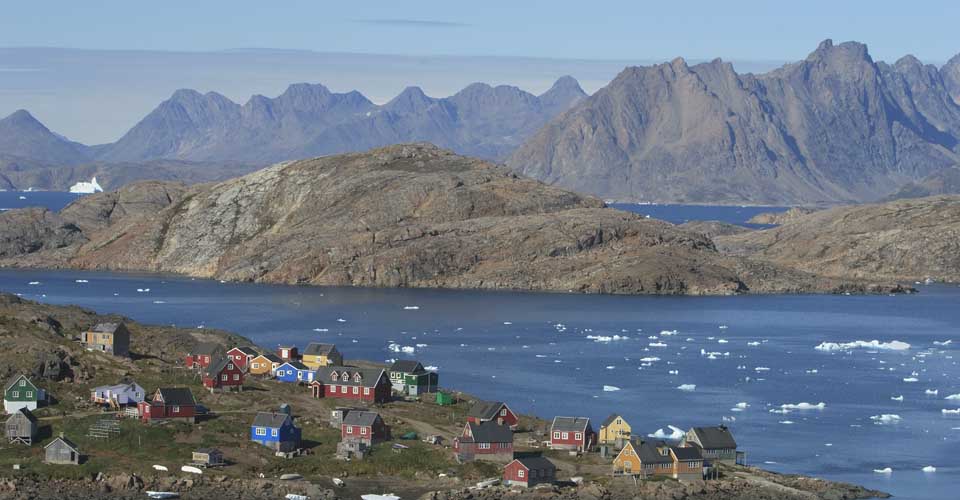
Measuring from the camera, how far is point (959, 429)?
94.5 metres

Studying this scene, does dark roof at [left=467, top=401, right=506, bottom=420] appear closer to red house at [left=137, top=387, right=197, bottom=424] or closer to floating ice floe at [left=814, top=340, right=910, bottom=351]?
red house at [left=137, top=387, right=197, bottom=424]

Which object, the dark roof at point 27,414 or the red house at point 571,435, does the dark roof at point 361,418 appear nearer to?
the red house at point 571,435

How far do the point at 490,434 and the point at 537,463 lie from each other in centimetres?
499

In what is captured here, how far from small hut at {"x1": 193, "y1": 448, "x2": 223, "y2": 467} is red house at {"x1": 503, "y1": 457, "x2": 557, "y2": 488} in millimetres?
14215

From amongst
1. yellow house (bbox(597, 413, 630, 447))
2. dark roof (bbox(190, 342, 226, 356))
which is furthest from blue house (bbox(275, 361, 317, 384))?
yellow house (bbox(597, 413, 630, 447))

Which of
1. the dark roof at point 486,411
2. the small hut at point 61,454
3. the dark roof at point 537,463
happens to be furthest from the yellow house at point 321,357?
the dark roof at point 537,463

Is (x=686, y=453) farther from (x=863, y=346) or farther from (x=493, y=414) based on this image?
(x=863, y=346)

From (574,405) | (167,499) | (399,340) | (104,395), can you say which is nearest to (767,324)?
(399,340)

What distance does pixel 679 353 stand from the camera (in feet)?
436

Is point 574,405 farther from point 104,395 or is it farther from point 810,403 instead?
point 104,395

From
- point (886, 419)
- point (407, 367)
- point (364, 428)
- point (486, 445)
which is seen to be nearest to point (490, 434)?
point (486, 445)

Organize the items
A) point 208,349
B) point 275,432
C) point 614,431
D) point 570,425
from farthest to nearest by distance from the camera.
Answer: point 208,349, point 614,431, point 570,425, point 275,432

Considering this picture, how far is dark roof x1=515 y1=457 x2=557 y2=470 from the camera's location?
72.9 metres

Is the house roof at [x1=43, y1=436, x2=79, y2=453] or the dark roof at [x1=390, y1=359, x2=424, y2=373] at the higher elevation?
the dark roof at [x1=390, y1=359, x2=424, y2=373]
